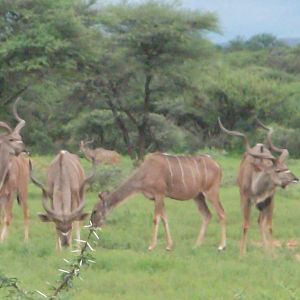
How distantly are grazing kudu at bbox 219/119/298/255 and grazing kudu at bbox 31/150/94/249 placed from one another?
177 centimetres

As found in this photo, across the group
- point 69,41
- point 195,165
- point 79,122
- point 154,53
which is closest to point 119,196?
point 195,165

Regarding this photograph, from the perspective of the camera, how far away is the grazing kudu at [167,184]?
31.9 ft

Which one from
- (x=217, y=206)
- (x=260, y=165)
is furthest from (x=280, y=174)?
(x=217, y=206)

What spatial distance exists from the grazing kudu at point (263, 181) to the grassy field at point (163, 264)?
1.04ft

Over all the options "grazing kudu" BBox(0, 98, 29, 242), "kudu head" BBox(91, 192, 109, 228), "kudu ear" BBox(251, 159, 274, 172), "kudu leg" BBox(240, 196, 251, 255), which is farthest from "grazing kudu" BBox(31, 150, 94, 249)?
"kudu ear" BBox(251, 159, 274, 172)

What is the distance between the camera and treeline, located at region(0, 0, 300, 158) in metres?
18.2

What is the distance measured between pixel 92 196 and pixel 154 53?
8289 millimetres

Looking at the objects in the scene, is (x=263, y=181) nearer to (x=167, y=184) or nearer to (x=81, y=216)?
(x=167, y=184)

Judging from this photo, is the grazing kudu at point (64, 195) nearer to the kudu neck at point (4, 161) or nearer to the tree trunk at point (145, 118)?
the kudu neck at point (4, 161)

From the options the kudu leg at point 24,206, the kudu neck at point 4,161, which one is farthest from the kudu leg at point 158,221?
the kudu neck at point 4,161

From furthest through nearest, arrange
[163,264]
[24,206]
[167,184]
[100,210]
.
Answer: [24,206] < [167,184] < [100,210] < [163,264]

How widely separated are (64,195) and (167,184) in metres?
1.28

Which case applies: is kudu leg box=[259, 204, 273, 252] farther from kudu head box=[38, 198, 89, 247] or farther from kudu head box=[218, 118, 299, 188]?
kudu head box=[38, 198, 89, 247]

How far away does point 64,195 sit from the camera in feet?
30.8
